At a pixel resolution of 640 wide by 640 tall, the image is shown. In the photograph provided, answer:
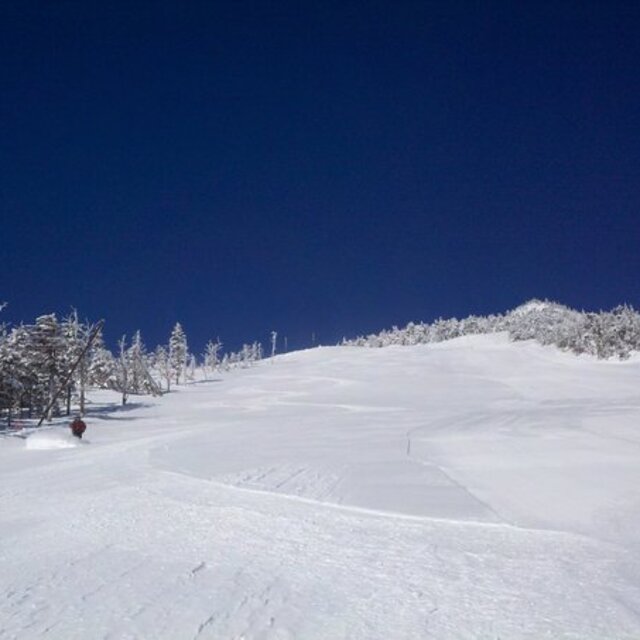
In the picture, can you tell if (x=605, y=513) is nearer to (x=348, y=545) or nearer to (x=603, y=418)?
(x=348, y=545)

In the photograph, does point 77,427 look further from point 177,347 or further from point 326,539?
point 177,347

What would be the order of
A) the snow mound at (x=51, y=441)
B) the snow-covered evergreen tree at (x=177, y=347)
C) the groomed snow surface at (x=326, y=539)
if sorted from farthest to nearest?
the snow-covered evergreen tree at (x=177, y=347) → the snow mound at (x=51, y=441) → the groomed snow surface at (x=326, y=539)

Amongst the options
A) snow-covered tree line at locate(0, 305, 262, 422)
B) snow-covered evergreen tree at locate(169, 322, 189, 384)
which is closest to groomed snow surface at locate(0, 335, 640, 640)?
snow-covered tree line at locate(0, 305, 262, 422)

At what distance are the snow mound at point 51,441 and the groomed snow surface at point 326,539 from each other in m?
2.17

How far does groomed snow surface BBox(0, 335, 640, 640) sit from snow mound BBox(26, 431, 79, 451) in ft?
7.11

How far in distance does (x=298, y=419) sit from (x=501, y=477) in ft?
74.2

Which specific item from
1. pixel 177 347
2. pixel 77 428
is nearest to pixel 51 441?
pixel 77 428

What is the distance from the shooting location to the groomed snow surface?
21.6ft

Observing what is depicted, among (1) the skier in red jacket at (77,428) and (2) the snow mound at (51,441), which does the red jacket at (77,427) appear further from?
(2) the snow mound at (51,441)

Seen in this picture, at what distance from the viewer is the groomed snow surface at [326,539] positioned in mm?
6574

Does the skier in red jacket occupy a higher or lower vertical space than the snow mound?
higher

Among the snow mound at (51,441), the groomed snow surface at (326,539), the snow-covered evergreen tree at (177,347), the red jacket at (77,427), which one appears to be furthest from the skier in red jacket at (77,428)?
the snow-covered evergreen tree at (177,347)

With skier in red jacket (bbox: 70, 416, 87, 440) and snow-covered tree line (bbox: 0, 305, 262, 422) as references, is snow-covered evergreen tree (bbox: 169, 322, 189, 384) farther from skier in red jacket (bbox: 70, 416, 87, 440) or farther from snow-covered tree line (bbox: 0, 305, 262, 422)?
skier in red jacket (bbox: 70, 416, 87, 440)

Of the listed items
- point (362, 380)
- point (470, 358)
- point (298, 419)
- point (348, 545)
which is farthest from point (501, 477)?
point (470, 358)
